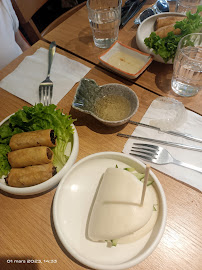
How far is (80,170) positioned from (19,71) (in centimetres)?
78

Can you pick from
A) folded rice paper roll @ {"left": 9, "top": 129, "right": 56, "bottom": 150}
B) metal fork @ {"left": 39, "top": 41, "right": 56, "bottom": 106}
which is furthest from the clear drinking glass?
folded rice paper roll @ {"left": 9, "top": 129, "right": 56, "bottom": 150}

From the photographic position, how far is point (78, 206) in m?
0.73

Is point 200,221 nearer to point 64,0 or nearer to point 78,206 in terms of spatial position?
point 78,206

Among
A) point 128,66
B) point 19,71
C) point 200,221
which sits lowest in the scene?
point 200,221

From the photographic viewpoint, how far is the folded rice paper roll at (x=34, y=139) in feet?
2.67

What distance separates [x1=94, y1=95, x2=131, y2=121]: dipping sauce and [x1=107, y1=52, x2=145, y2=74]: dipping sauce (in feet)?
0.75

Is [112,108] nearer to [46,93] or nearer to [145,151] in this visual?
[145,151]

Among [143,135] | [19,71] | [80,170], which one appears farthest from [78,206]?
[19,71]

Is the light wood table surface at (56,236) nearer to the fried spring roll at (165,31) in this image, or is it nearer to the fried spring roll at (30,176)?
the fried spring roll at (30,176)

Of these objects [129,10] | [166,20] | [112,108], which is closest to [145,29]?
[166,20]

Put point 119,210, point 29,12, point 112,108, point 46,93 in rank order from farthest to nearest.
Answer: point 29,12
point 46,93
point 112,108
point 119,210

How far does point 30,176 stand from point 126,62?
82 centimetres

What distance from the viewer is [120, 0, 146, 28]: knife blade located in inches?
54.8

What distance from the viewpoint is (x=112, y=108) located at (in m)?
0.99
